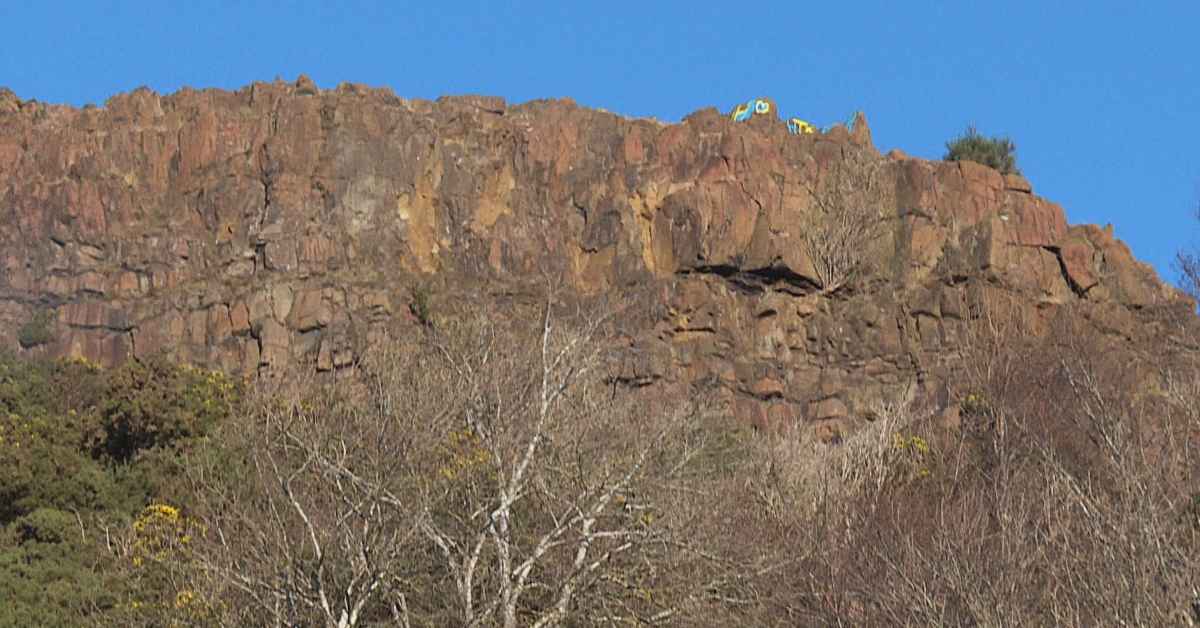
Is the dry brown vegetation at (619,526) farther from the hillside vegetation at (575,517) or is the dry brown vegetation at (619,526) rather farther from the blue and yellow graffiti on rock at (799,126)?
the blue and yellow graffiti on rock at (799,126)

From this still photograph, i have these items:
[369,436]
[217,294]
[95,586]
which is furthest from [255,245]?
[369,436]

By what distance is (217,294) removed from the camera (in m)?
45.5

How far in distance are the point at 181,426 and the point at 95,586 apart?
373 inches

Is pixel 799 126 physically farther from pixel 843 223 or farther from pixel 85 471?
pixel 85 471

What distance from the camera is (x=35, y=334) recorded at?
1767 inches

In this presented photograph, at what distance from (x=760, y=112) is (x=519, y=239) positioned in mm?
8842

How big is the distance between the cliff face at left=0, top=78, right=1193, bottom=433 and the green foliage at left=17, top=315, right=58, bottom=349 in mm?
244

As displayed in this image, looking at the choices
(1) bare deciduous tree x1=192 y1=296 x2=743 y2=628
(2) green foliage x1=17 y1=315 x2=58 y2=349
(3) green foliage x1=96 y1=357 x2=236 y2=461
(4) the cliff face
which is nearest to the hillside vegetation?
(1) bare deciduous tree x1=192 y1=296 x2=743 y2=628

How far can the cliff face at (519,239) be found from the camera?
45.5 meters

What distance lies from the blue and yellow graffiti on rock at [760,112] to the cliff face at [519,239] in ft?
→ 5.15

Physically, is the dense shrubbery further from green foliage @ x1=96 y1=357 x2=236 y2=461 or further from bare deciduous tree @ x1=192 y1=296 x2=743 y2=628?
bare deciduous tree @ x1=192 y1=296 x2=743 y2=628

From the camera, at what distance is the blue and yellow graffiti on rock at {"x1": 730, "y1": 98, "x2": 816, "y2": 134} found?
171 feet

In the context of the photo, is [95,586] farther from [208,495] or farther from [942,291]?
[942,291]

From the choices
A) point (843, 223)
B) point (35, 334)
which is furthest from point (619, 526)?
point (843, 223)
